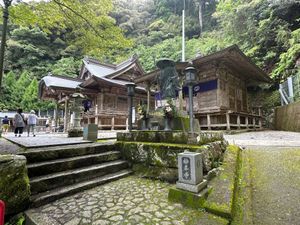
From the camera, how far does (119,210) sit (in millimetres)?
2447

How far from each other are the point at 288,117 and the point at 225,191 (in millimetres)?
11306

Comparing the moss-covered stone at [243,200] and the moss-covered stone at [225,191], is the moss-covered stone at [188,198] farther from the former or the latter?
the moss-covered stone at [243,200]

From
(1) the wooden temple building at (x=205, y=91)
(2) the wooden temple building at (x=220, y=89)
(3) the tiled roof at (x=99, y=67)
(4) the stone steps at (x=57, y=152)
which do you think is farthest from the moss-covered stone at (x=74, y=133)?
(3) the tiled roof at (x=99, y=67)

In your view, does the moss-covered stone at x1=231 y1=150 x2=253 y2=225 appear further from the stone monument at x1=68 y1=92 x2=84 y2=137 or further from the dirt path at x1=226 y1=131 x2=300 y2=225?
the stone monument at x1=68 y1=92 x2=84 y2=137

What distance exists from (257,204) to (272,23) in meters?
16.8

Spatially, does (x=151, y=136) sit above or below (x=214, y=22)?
below

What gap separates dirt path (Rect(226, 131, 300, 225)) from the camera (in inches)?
90.7

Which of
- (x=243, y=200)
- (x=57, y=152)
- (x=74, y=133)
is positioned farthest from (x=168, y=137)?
(x=74, y=133)

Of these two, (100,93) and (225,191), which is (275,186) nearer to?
(225,191)

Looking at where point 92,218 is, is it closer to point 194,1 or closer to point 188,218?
point 188,218

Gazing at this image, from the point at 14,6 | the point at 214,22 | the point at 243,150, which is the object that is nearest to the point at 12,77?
the point at 14,6

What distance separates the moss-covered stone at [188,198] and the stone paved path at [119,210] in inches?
3.6

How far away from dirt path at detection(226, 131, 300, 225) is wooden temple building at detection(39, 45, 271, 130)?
6.23 meters

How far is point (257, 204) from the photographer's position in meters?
2.62
